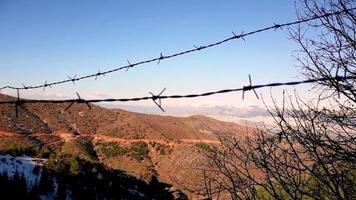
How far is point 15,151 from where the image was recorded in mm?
21500

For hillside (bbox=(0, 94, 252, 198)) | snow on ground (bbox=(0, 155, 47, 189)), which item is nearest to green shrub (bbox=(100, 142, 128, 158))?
hillside (bbox=(0, 94, 252, 198))

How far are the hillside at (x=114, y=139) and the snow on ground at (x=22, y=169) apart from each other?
12.0m

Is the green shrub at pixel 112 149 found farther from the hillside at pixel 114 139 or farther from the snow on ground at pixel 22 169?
the snow on ground at pixel 22 169

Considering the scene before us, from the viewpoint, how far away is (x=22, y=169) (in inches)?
667

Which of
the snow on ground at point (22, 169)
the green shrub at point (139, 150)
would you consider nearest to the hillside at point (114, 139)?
the green shrub at point (139, 150)

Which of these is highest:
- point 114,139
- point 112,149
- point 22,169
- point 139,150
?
point 22,169

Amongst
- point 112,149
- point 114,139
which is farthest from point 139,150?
point 114,139

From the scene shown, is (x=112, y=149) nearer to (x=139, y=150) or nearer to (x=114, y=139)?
(x=139, y=150)

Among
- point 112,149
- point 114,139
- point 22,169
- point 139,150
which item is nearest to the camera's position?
point 22,169

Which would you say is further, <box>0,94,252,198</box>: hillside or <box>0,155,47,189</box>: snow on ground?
<box>0,94,252,198</box>: hillside

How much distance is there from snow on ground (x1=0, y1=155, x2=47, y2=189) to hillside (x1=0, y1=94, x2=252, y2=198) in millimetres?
11966

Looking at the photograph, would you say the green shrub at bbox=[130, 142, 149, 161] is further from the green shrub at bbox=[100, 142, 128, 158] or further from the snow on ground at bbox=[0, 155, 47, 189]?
the snow on ground at bbox=[0, 155, 47, 189]

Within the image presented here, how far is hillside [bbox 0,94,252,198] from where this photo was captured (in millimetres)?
35013

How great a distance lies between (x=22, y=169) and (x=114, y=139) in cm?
2739
